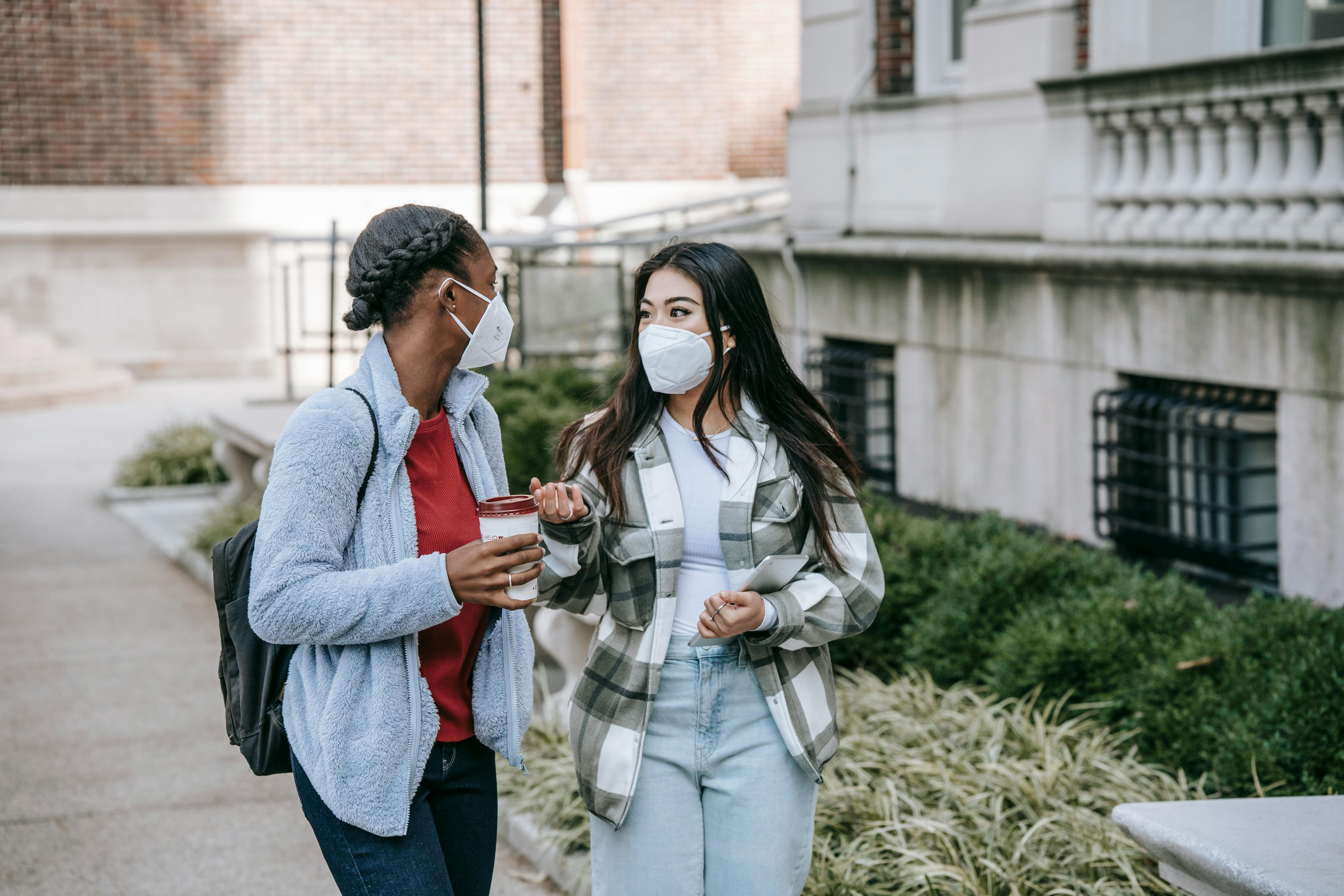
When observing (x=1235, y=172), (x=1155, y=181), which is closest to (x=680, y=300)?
(x=1235, y=172)

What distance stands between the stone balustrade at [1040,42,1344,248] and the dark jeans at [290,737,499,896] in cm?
461

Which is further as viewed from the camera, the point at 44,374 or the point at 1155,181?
the point at 44,374

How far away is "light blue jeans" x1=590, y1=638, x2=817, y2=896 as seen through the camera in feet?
9.62

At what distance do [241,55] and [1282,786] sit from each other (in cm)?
1965

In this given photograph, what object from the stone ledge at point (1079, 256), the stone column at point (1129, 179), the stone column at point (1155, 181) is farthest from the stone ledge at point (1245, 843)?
the stone column at point (1129, 179)

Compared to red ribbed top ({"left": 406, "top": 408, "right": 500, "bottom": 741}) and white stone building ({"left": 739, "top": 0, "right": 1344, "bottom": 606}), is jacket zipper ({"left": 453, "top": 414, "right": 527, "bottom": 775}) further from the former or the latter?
white stone building ({"left": 739, "top": 0, "right": 1344, "bottom": 606})

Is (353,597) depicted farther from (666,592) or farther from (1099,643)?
(1099,643)

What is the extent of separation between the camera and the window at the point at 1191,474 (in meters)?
6.50

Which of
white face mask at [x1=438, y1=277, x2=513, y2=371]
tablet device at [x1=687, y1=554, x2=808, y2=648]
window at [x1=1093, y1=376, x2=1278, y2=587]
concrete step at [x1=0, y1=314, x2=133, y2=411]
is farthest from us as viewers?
concrete step at [x1=0, y1=314, x2=133, y2=411]

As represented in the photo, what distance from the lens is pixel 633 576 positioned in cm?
300

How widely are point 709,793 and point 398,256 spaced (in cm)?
125

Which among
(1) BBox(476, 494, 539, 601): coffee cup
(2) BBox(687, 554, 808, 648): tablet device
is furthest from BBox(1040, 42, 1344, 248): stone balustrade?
(1) BBox(476, 494, 539, 601): coffee cup

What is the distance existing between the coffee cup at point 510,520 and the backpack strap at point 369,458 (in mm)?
223

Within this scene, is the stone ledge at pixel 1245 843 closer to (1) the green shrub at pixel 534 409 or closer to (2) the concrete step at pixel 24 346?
(1) the green shrub at pixel 534 409
